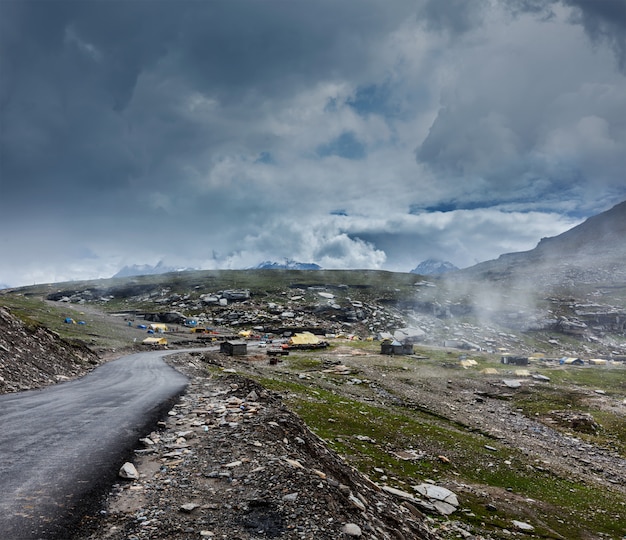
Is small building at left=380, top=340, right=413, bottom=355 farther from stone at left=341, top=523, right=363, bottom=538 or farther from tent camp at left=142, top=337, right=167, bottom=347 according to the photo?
stone at left=341, top=523, right=363, bottom=538

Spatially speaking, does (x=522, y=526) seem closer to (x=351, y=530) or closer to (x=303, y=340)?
(x=351, y=530)

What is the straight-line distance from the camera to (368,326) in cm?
15588

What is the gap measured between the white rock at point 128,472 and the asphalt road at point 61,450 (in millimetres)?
237

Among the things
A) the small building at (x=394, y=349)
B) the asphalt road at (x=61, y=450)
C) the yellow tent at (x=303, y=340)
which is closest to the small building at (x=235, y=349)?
the yellow tent at (x=303, y=340)

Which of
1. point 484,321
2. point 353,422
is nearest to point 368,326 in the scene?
point 484,321

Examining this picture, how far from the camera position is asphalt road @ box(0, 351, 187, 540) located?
24.3 ft

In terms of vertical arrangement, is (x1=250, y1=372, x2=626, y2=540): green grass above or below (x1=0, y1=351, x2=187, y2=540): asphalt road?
below

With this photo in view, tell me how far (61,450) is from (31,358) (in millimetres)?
24834

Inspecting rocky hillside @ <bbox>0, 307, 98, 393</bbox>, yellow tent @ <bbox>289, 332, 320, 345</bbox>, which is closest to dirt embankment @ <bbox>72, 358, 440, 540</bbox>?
rocky hillside @ <bbox>0, 307, 98, 393</bbox>

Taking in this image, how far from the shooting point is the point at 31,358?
99.6ft

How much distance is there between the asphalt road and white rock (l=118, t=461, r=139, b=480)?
0.78ft

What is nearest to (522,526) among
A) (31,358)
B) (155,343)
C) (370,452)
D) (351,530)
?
(370,452)

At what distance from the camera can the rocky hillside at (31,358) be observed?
25.6 meters

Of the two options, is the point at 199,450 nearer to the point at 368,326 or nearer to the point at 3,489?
the point at 3,489
